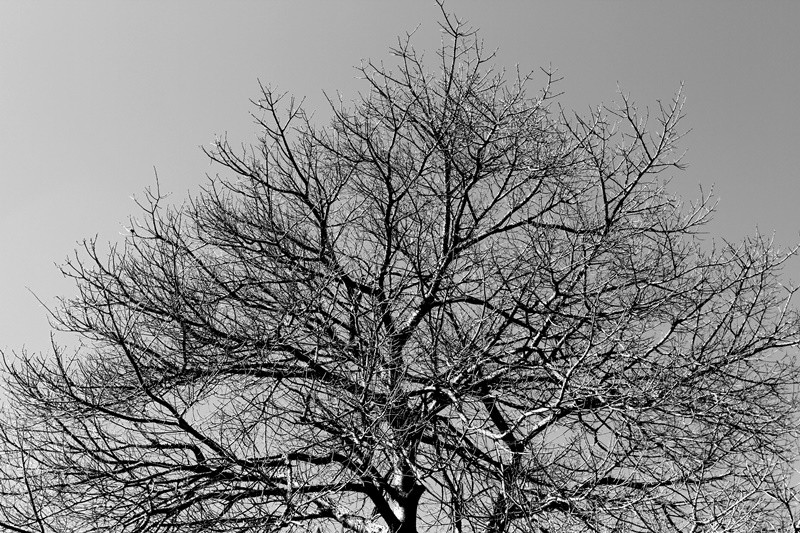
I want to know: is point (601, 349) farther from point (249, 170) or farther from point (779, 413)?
point (249, 170)

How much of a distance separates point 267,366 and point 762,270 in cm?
428

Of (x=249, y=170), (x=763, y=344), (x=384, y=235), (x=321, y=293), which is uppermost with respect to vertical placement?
(x=249, y=170)

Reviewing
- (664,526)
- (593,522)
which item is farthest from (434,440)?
(664,526)

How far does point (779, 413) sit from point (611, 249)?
2.04m

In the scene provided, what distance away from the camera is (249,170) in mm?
6496

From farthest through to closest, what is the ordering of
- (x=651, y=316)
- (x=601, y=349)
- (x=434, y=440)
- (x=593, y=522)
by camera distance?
(x=651, y=316) → (x=601, y=349) → (x=434, y=440) → (x=593, y=522)

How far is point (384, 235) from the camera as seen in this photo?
22.3ft

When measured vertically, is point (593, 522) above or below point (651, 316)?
below

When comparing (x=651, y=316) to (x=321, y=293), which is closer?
(x=321, y=293)

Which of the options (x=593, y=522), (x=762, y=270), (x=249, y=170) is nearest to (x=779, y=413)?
(x=762, y=270)

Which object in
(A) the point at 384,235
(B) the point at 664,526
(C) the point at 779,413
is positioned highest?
(A) the point at 384,235

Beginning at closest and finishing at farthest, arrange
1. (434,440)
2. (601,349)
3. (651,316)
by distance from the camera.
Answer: (434,440), (601,349), (651,316)

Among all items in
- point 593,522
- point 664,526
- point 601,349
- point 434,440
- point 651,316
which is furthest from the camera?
point 651,316

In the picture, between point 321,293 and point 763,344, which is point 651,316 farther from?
point 321,293
